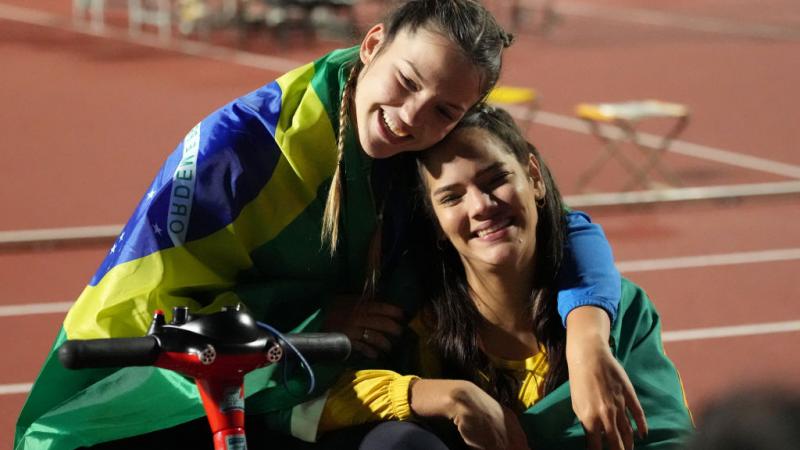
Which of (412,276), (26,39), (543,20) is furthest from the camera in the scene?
(543,20)

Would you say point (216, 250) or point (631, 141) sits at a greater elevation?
point (216, 250)

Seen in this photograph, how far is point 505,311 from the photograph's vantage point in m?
3.01

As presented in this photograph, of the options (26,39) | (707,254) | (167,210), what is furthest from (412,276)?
(26,39)

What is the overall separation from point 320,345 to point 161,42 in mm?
10569

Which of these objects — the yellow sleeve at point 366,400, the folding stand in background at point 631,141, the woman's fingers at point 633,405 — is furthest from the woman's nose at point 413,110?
the folding stand in background at point 631,141

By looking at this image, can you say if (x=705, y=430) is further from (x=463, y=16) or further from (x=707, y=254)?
(x=707, y=254)

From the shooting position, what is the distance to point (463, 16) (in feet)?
9.07

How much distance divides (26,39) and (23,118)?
3134 mm

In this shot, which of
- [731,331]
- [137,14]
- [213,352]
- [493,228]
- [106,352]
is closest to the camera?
[106,352]

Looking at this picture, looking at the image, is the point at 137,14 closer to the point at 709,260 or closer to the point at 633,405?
the point at 709,260

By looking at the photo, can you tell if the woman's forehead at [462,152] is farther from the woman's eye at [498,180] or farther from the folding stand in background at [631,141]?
the folding stand in background at [631,141]

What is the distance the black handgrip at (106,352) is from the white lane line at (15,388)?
3237 millimetres

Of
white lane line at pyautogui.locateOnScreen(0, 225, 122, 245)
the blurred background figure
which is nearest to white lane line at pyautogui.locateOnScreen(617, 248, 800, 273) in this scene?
white lane line at pyautogui.locateOnScreen(0, 225, 122, 245)

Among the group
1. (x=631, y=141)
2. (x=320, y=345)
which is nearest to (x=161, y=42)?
(x=631, y=141)
